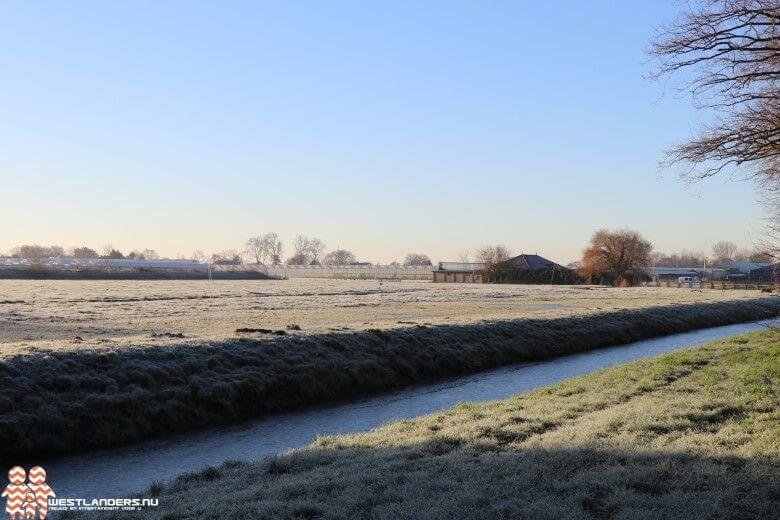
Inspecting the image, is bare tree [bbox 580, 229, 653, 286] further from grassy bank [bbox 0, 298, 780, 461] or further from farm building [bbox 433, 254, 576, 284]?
grassy bank [bbox 0, 298, 780, 461]

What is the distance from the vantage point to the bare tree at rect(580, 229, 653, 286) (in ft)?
391

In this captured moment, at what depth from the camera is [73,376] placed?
16.4 metres

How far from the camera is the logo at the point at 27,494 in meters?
9.43

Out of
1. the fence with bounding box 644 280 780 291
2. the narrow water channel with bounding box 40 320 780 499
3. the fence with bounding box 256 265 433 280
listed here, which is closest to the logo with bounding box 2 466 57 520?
the narrow water channel with bounding box 40 320 780 499

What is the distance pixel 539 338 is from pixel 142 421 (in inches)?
816

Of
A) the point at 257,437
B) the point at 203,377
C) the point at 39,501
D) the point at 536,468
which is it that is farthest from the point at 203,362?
the point at 536,468

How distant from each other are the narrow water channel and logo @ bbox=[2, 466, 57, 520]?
28 cm

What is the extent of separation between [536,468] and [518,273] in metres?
118

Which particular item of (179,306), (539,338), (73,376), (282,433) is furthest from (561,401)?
(179,306)

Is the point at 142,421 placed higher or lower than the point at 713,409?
lower

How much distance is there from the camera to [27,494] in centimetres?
→ 1067

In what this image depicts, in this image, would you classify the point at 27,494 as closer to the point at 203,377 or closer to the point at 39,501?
the point at 39,501

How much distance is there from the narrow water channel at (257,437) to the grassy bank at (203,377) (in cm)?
80

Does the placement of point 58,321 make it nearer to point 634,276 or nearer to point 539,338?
point 539,338
